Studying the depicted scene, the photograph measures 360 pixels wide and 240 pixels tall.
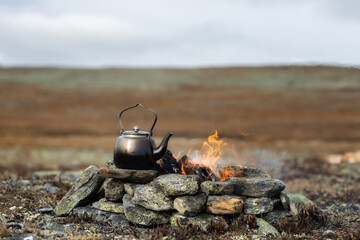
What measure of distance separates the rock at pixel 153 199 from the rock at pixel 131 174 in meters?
0.25

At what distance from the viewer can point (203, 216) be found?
6.21 meters

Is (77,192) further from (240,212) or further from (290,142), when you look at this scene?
(290,142)

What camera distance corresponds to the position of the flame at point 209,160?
23.5 feet

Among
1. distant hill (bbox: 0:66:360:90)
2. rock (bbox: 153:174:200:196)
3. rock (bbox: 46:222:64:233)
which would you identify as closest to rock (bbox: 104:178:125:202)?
rock (bbox: 153:174:200:196)

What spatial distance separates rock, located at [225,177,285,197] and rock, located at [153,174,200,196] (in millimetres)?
829

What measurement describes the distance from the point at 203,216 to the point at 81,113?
37429 millimetres

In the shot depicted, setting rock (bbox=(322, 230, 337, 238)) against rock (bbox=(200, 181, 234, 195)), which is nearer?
rock (bbox=(322, 230, 337, 238))

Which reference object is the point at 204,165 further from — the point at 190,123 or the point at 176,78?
the point at 176,78

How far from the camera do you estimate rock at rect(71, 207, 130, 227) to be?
20.8 ft

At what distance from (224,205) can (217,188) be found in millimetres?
314

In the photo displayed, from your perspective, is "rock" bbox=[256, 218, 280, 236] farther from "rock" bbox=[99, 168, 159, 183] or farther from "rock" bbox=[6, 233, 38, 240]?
"rock" bbox=[6, 233, 38, 240]

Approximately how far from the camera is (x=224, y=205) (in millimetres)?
6184

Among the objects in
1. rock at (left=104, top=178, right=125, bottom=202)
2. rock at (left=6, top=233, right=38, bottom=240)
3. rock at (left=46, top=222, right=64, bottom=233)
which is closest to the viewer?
rock at (left=6, top=233, right=38, bottom=240)

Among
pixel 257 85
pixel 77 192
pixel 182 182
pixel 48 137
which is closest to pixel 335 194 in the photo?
pixel 182 182
